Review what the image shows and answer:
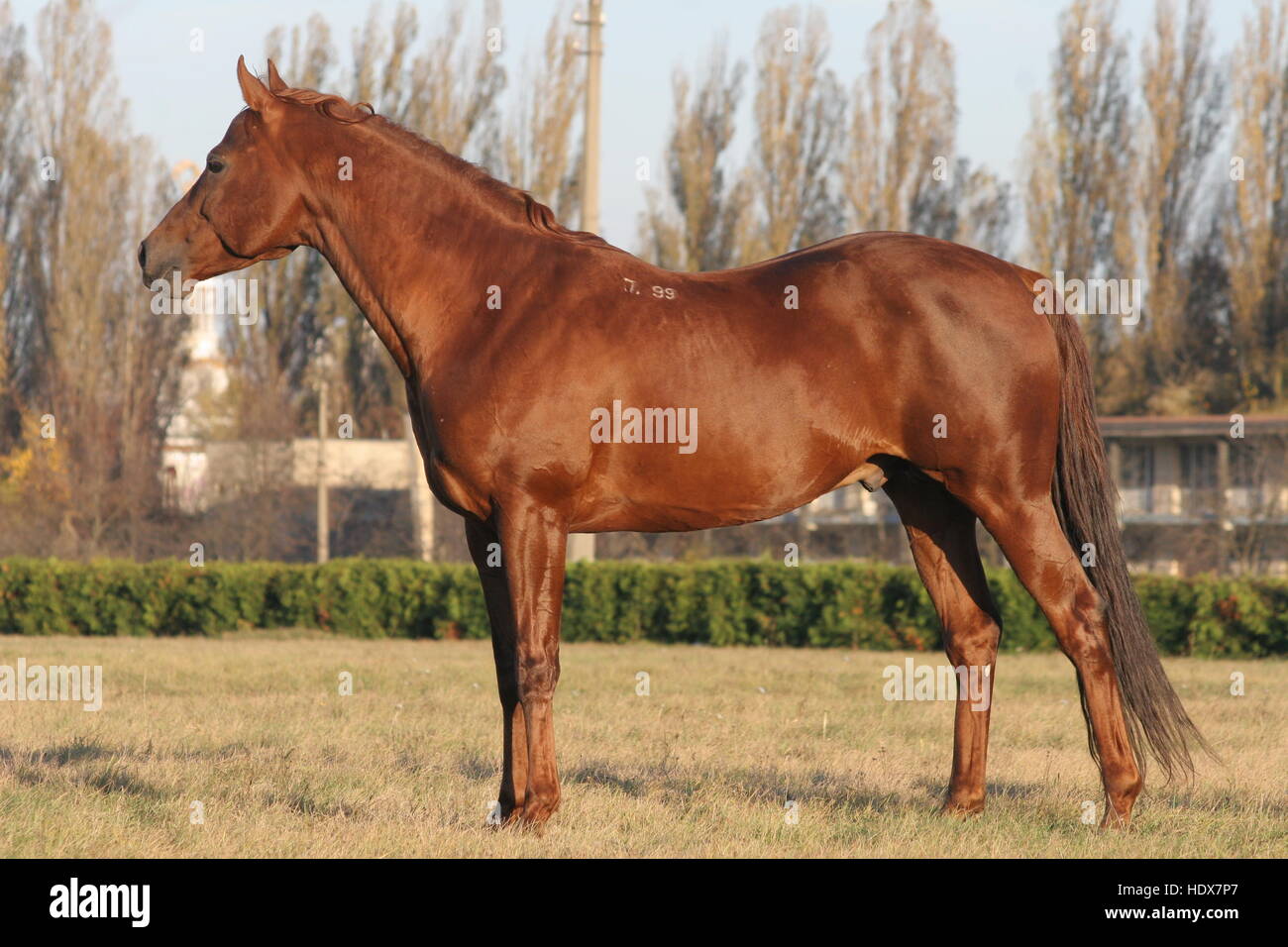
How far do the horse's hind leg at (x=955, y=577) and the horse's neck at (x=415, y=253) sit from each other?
196cm

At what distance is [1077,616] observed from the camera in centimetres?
536

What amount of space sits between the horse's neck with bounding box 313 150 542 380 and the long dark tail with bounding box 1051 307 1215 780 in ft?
7.54

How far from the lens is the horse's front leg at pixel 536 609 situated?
16.3ft

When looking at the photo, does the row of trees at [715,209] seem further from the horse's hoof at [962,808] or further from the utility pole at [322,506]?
the horse's hoof at [962,808]

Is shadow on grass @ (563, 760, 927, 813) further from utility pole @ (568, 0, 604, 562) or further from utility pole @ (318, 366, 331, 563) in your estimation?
utility pole @ (318, 366, 331, 563)

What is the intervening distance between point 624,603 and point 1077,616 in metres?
11.7

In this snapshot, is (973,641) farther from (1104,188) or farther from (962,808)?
(1104,188)

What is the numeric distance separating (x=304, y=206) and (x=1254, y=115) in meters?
30.4

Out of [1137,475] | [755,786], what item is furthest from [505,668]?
[1137,475]

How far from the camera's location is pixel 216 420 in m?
31.0

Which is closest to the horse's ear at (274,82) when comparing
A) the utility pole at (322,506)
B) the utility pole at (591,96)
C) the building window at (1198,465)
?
the utility pole at (591,96)

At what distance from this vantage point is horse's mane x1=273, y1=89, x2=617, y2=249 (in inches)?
213
